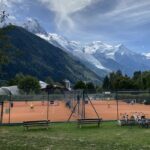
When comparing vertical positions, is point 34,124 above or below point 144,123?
below

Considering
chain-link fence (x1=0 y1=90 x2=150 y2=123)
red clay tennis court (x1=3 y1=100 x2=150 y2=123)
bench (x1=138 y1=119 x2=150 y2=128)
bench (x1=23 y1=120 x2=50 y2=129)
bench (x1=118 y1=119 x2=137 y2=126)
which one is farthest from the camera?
red clay tennis court (x1=3 y1=100 x2=150 y2=123)

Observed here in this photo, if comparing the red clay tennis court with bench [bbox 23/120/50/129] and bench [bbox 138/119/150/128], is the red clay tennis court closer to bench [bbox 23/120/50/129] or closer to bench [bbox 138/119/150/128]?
bench [bbox 23/120/50/129]

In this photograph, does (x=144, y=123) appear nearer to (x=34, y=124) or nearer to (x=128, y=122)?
(x=128, y=122)

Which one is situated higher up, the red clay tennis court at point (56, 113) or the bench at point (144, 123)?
the red clay tennis court at point (56, 113)

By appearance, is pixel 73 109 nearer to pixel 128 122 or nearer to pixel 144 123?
pixel 128 122

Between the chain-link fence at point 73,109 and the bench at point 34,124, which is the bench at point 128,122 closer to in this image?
the chain-link fence at point 73,109

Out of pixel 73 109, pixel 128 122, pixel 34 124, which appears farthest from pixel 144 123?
pixel 73 109

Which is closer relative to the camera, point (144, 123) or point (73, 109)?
point (144, 123)

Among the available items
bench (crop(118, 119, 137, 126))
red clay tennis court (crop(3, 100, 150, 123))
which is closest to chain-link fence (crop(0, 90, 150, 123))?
red clay tennis court (crop(3, 100, 150, 123))

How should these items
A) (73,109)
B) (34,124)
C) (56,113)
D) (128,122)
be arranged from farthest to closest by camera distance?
(56,113) < (73,109) < (128,122) < (34,124)

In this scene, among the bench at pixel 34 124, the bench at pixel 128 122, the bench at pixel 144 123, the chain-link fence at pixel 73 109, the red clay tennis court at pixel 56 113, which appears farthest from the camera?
the red clay tennis court at pixel 56 113

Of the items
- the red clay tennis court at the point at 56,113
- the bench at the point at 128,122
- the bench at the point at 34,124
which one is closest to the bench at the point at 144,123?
the bench at the point at 128,122

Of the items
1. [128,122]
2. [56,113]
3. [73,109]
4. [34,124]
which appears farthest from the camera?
[56,113]

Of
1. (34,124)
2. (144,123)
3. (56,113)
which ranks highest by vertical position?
(56,113)
